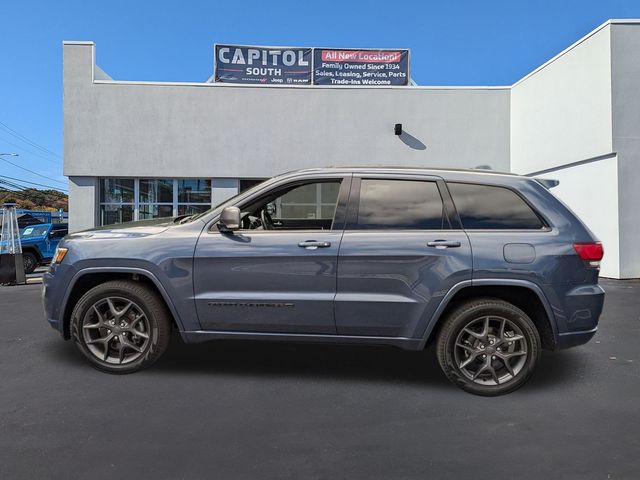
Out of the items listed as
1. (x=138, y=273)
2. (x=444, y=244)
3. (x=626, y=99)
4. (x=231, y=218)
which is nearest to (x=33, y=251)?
(x=138, y=273)

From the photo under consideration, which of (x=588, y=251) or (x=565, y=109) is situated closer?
(x=588, y=251)

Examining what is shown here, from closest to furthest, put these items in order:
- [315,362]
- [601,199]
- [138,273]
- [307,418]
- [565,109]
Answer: [307,418], [138,273], [315,362], [601,199], [565,109]

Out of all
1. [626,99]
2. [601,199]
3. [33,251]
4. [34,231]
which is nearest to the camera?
[626,99]

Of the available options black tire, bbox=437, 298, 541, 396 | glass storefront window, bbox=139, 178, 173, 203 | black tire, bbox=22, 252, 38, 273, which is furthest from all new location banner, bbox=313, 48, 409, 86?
black tire, bbox=437, 298, 541, 396

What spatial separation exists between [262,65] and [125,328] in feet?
43.9

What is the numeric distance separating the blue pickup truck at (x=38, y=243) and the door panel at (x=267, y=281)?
1235 centimetres

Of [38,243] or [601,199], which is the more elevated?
[601,199]

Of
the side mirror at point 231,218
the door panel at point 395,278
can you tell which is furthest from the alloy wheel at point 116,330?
the door panel at point 395,278

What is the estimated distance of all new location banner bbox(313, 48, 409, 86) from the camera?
1582 centimetres

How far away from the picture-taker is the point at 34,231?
47.1 feet

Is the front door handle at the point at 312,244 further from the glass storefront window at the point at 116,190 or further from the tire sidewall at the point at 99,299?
the glass storefront window at the point at 116,190

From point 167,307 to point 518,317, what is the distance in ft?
9.59

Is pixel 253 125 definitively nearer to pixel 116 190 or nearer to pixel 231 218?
pixel 116 190

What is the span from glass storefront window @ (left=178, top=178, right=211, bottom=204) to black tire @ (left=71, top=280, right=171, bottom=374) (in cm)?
1128
